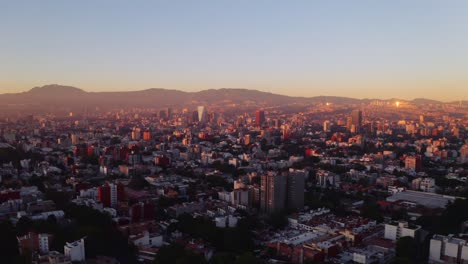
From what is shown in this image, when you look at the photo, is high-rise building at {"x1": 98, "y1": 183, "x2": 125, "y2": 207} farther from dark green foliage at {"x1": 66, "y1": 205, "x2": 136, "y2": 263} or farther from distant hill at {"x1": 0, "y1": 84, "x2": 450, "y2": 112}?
distant hill at {"x1": 0, "y1": 84, "x2": 450, "y2": 112}

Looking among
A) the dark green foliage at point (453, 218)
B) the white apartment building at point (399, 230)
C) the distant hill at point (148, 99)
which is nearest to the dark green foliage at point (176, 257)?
the white apartment building at point (399, 230)

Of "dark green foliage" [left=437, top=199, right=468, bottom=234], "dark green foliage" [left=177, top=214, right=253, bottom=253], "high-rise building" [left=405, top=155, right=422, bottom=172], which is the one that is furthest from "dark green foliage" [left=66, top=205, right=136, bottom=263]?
"high-rise building" [left=405, top=155, right=422, bottom=172]

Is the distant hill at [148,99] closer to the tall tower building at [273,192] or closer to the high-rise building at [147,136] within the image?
the high-rise building at [147,136]

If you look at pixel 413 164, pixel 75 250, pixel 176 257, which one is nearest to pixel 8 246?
pixel 75 250

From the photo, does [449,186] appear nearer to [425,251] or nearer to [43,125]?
[425,251]

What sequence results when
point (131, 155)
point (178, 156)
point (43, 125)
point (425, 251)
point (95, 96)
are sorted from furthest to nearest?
point (95, 96) < point (43, 125) < point (178, 156) < point (131, 155) < point (425, 251)

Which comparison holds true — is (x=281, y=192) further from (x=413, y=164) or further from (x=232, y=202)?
(x=413, y=164)

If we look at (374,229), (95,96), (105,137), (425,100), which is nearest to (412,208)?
(374,229)

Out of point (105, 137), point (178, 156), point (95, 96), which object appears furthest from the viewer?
point (95, 96)
